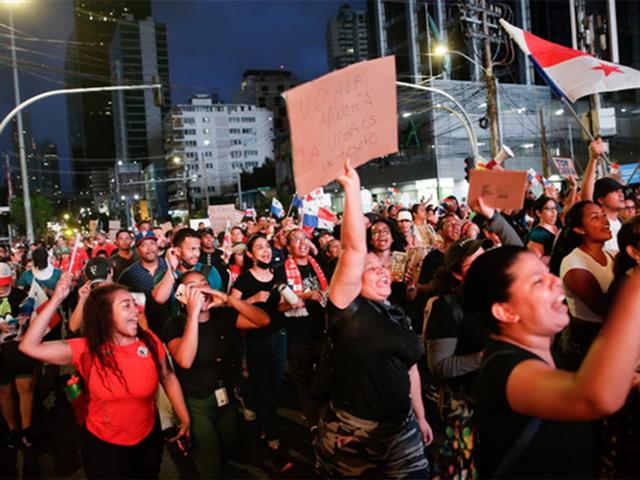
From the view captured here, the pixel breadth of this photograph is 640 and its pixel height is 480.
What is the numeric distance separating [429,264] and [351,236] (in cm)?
321

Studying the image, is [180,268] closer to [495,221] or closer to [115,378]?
[115,378]

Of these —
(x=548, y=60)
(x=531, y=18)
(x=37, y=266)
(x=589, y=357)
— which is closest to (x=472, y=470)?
(x=589, y=357)

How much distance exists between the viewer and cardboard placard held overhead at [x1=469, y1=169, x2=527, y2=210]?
3.45 m

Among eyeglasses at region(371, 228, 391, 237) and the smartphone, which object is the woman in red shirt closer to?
the smartphone

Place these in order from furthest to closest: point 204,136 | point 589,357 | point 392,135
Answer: point 204,136 → point 392,135 → point 589,357

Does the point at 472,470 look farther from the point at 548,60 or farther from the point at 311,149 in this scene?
the point at 548,60

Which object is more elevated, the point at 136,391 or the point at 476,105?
the point at 476,105

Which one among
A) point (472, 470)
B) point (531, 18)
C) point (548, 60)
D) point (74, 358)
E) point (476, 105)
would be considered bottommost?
point (472, 470)

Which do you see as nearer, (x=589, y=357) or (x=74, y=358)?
(x=589, y=357)

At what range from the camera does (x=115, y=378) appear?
3.30 m

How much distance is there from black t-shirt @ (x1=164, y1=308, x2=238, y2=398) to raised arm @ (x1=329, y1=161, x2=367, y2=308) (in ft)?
5.22

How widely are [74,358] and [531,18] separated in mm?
62656

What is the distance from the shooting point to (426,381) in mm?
6074

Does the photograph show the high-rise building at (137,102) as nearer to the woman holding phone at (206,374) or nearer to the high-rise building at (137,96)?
the high-rise building at (137,96)
